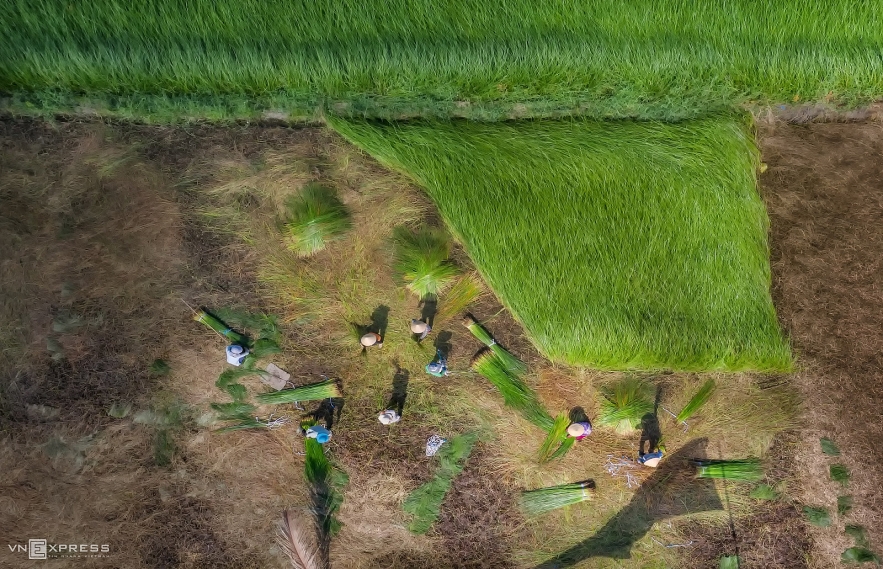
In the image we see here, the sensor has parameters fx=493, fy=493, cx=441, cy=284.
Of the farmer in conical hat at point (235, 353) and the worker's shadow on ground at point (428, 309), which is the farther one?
the worker's shadow on ground at point (428, 309)

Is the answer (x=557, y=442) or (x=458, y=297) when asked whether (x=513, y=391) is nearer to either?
(x=557, y=442)

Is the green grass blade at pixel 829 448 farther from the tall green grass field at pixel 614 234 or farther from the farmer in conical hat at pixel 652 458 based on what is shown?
the farmer in conical hat at pixel 652 458

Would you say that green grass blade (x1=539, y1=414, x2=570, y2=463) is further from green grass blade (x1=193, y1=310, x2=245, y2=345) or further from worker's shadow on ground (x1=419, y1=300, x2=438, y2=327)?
green grass blade (x1=193, y1=310, x2=245, y2=345)

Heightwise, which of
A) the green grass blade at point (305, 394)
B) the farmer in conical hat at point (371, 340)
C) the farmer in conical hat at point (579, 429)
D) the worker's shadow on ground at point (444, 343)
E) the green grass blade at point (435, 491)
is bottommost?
the green grass blade at point (435, 491)

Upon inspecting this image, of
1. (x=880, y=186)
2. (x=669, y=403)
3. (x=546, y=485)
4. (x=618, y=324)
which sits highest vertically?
(x=880, y=186)

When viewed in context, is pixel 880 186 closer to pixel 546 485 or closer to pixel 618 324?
pixel 618 324

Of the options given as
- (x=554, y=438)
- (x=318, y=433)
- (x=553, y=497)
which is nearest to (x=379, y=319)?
(x=318, y=433)

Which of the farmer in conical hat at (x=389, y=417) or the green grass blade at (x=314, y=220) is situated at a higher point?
the green grass blade at (x=314, y=220)

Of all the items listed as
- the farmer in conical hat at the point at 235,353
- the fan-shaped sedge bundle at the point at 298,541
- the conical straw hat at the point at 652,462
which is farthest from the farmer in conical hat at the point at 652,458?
the farmer in conical hat at the point at 235,353

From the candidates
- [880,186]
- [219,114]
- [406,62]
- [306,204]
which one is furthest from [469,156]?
[880,186]
